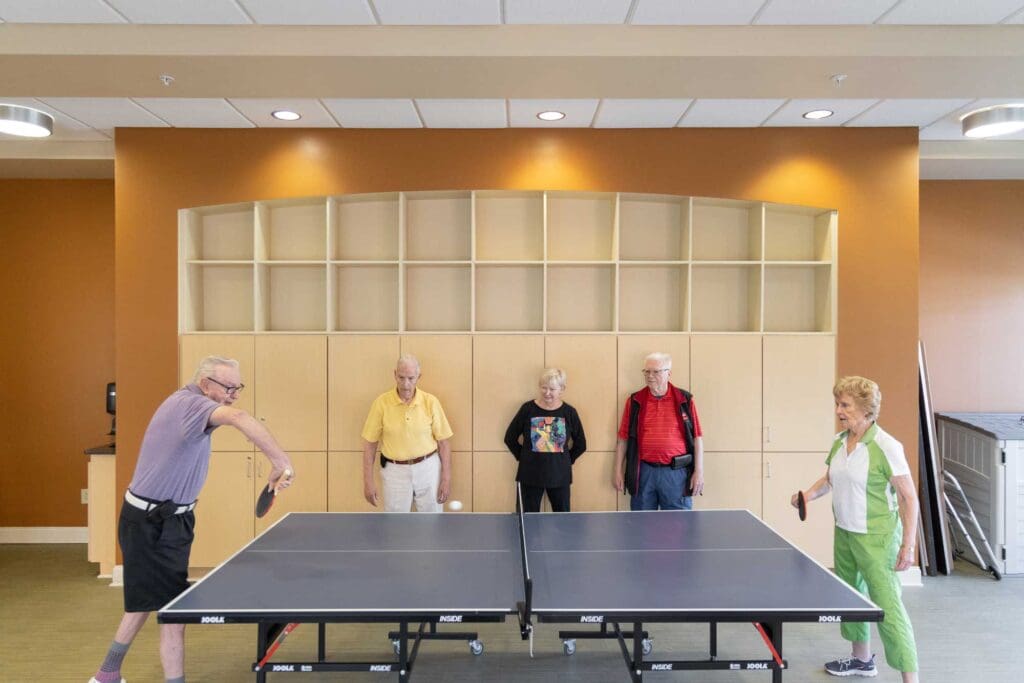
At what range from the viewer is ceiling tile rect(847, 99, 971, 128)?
4.39 meters

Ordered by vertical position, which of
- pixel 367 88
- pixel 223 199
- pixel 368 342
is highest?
pixel 367 88

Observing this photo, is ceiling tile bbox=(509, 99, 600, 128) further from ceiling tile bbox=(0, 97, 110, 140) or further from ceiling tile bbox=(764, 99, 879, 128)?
ceiling tile bbox=(0, 97, 110, 140)

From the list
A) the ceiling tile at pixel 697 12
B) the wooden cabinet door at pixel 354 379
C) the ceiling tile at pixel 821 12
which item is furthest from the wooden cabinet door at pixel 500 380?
the ceiling tile at pixel 821 12

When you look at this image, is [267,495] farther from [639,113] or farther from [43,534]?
[43,534]

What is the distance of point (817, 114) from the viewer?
4.69m

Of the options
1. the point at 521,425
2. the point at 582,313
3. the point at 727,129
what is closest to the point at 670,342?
the point at 582,313

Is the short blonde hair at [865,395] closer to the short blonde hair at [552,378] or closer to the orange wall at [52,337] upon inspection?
the short blonde hair at [552,378]

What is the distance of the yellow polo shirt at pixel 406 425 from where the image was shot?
14.7 ft

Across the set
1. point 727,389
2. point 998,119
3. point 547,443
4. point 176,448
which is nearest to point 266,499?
point 176,448

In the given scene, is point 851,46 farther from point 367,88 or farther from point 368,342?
point 368,342

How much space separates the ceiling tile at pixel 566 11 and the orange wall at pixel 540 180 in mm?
1709

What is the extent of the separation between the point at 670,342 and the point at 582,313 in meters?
0.70

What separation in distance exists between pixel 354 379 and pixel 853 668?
3.44 m

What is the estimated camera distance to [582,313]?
531 centimetres
